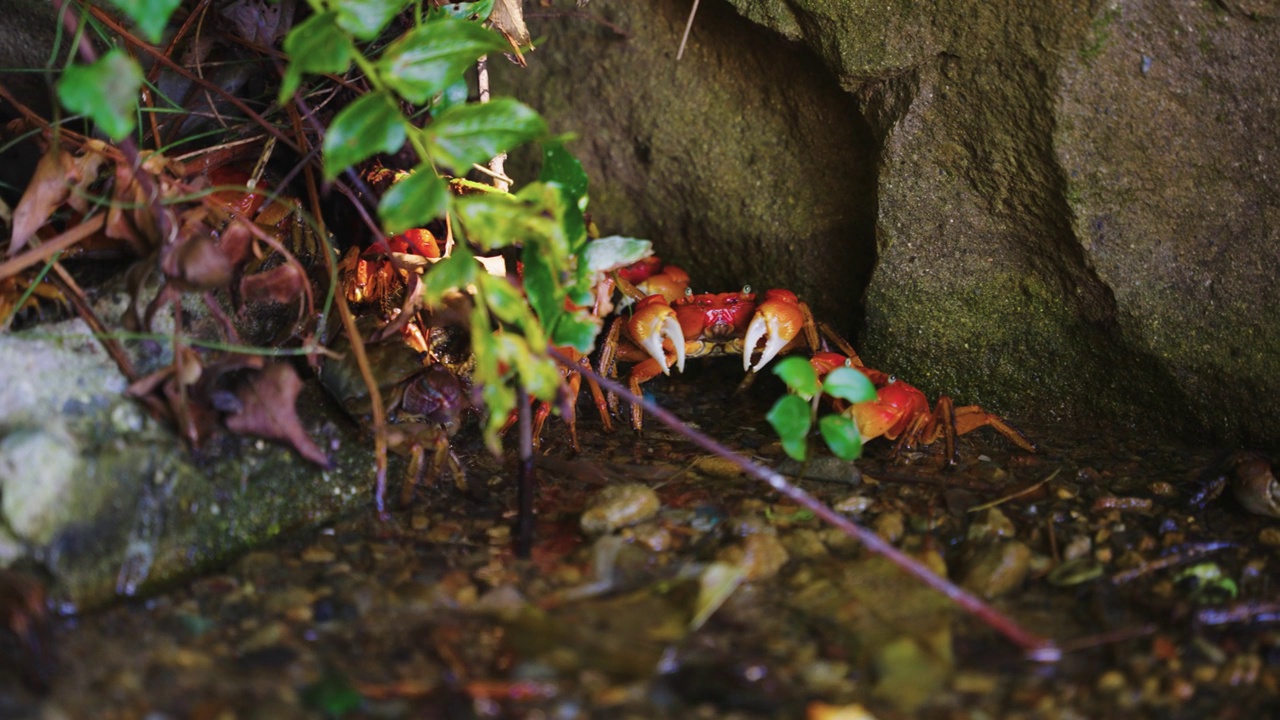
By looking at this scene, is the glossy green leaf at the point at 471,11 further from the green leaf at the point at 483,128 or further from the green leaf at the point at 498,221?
the green leaf at the point at 498,221

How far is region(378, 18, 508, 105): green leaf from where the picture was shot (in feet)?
5.77

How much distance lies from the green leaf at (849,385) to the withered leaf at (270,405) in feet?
3.71

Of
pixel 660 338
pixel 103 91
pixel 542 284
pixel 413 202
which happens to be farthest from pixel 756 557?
pixel 103 91

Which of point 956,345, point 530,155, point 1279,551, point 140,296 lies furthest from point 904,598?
point 530,155

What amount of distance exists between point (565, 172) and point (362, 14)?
1.54 ft

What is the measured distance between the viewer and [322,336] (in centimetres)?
248

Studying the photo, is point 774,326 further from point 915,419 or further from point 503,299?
point 503,299

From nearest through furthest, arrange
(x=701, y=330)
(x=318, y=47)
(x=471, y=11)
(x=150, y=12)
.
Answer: (x=150, y=12) < (x=318, y=47) < (x=471, y=11) < (x=701, y=330)

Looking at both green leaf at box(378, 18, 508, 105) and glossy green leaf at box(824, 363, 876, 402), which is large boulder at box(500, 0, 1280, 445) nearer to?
glossy green leaf at box(824, 363, 876, 402)

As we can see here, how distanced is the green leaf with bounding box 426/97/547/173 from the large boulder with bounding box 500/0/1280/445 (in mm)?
1188

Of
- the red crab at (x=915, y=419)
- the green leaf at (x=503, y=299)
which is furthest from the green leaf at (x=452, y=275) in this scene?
the red crab at (x=915, y=419)

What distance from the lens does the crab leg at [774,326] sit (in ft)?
9.74

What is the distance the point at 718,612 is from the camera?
74.6 inches

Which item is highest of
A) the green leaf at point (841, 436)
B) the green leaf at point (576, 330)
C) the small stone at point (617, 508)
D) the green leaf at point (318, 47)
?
the green leaf at point (318, 47)
